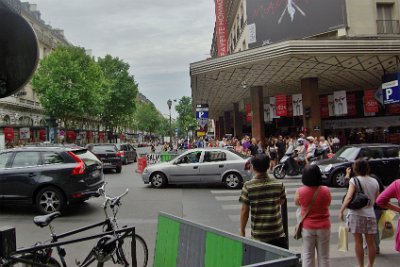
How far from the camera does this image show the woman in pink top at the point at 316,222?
468cm

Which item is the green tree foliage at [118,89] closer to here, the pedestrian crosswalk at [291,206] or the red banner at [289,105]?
the red banner at [289,105]

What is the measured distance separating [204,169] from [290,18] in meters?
14.6

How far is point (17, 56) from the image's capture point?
2.60m

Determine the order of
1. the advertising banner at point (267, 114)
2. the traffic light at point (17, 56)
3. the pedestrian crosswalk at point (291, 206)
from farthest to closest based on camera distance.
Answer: the advertising banner at point (267, 114) → the pedestrian crosswalk at point (291, 206) → the traffic light at point (17, 56)

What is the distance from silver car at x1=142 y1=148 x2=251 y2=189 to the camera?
14.5 m

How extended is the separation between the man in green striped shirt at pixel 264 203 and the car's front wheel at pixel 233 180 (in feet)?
32.7

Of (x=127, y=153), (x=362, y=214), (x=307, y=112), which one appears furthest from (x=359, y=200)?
(x=127, y=153)

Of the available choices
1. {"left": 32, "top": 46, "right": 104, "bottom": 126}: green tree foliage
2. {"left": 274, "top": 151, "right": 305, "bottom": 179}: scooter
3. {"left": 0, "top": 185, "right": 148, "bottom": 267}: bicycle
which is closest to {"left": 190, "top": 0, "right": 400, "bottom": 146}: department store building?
{"left": 274, "top": 151, "right": 305, "bottom": 179}: scooter

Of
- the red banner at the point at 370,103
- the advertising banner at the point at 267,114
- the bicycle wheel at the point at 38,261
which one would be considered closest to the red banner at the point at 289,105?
the advertising banner at the point at 267,114

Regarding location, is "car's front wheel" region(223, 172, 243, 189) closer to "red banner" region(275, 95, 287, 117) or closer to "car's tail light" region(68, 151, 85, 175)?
"car's tail light" region(68, 151, 85, 175)

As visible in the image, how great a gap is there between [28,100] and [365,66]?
135 feet

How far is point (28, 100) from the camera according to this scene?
167ft

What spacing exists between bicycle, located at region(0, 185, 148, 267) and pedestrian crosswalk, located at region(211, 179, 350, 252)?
2.98 m

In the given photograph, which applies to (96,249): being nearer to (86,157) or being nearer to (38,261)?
(38,261)
